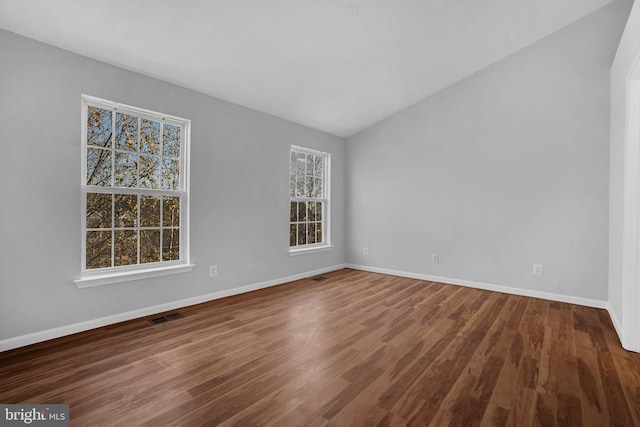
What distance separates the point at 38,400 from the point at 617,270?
15.2 ft

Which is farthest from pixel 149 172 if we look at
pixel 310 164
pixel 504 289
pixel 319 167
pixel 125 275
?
pixel 504 289

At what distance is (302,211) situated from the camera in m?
5.11

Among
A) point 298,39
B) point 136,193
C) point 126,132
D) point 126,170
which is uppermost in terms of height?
point 298,39

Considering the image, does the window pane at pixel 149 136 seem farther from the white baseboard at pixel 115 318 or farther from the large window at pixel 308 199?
the large window at pixel 308 199

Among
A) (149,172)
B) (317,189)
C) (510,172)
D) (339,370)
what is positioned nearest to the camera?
(339,370)

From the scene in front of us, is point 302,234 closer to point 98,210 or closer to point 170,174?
point 170,174

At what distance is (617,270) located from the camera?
2953 mm

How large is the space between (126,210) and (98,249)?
0.44 meters

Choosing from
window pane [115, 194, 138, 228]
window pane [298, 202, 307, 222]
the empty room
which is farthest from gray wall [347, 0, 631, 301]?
window pane [115, 194, 138, 228]

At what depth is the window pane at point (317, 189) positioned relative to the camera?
5340 millimetres

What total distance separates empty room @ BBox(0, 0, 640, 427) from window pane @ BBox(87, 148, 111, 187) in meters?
0.02

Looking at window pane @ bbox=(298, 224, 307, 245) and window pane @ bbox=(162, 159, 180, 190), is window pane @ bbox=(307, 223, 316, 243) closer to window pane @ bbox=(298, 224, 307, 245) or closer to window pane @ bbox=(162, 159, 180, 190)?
window pane @ bbox=(298, 224, 307, 245)

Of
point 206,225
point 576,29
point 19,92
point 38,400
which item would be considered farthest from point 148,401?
point 576,29

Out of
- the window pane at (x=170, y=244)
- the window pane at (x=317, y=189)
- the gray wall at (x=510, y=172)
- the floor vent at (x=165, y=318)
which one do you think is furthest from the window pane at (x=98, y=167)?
the gray wall at (x=510, y=172)
